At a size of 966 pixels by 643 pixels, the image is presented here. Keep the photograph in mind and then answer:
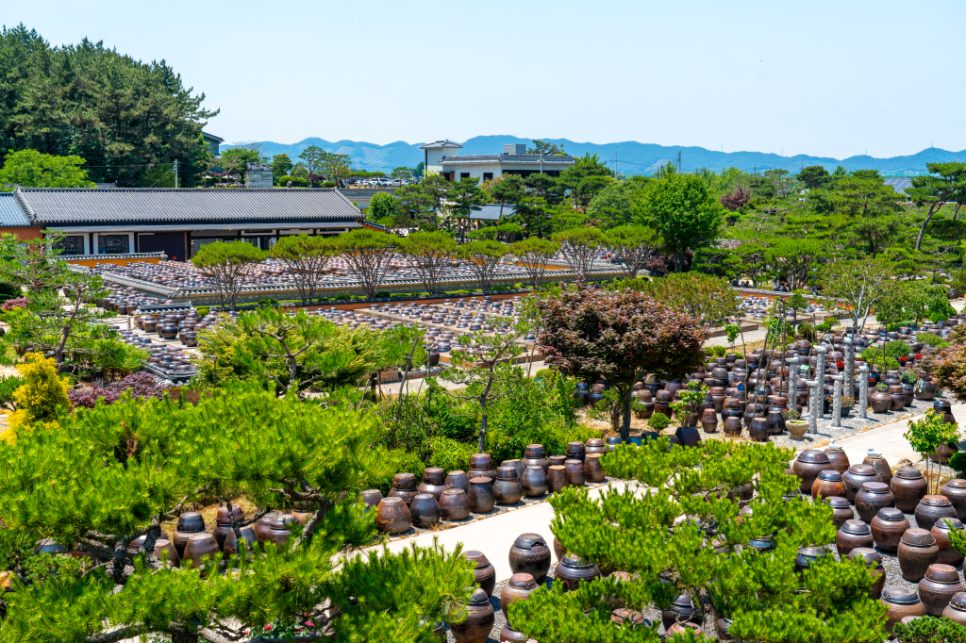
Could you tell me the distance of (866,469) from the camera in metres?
14.5

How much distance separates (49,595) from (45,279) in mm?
19539

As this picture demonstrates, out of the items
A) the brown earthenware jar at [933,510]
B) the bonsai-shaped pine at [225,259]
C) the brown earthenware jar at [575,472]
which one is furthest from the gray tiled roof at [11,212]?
the brown earthenware jar at [933,510]

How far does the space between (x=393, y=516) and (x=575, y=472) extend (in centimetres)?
391

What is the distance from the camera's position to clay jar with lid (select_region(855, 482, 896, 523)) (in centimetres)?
1375

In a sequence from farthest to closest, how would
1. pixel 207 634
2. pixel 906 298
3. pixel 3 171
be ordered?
pixel 3 171, pixel 906 298, pixel 207 634

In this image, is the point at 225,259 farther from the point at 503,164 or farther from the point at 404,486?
the point at 503,164

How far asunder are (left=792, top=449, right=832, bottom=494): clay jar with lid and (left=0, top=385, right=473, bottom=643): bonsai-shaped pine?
1001 cm

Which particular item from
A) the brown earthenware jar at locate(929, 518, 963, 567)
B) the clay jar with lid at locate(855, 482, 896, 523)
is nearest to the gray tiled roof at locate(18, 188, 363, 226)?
the clay jar with lid at locate(855, 482, 896, 523)

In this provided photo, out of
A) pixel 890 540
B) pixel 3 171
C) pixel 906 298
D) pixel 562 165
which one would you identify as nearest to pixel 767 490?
pixel 890 540

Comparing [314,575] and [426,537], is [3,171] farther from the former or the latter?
[314,575]

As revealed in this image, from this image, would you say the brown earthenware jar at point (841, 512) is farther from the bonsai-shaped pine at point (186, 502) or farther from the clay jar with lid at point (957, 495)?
the bonsai-shaped pine at point (186, 502)

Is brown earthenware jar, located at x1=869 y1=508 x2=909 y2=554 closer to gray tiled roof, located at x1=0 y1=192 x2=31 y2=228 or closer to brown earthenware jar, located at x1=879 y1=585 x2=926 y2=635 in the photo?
brown earthenware jar, located at x1=879 y1=585 x2=926 y2=635

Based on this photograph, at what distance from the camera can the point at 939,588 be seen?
34.4ft

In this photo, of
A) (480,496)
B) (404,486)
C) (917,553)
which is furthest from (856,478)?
(404,486)
